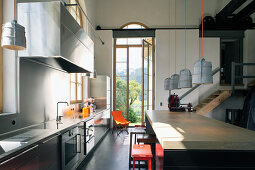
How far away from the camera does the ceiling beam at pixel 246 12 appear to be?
6.02m

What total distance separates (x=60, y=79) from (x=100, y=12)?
4482 millimetres

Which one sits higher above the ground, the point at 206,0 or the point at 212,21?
the point at 206,0

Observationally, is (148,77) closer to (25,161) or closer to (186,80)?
(186,80)

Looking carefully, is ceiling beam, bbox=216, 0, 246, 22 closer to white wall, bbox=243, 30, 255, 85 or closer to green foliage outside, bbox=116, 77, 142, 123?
white wall, bbox=243, 30, 255, 85

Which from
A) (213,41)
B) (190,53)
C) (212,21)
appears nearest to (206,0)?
(212,21)

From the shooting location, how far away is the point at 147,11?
7.21 m

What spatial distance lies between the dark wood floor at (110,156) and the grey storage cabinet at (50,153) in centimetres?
120

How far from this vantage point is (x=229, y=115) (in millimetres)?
6699

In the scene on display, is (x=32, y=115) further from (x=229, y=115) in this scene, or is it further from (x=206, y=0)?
(x=206, y=0)

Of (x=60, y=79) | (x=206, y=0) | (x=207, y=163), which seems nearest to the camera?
(x=207, y=163)

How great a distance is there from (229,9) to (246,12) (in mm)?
811

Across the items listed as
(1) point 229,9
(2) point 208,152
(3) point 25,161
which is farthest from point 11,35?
(1) point 229,9

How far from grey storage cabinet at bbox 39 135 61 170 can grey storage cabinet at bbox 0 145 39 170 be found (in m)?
0.10

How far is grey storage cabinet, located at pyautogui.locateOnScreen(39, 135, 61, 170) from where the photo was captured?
1924 mm
